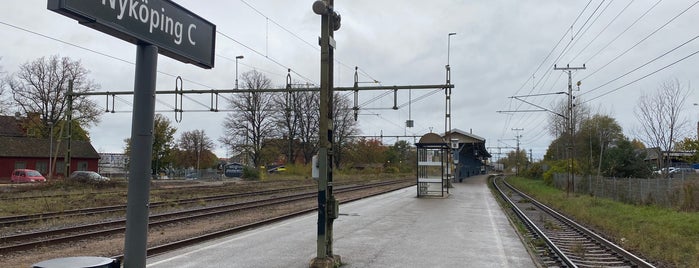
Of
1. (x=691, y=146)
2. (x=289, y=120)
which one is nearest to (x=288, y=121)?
(x=289, y=120)

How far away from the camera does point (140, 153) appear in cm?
429

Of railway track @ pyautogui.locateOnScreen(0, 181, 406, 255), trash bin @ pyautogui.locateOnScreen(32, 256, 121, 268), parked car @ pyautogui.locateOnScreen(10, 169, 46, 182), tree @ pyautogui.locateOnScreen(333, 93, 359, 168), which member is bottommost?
railway track @ pyautogui.locateOnScreen(0, 181, 406, 255)

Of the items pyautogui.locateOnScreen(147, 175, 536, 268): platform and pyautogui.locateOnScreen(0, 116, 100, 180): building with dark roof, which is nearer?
pyautogui.locateOnScreen(147, 175, 536, 268): platform

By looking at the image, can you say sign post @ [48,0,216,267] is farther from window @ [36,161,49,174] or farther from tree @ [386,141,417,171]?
tree @ [386,141,417,171]

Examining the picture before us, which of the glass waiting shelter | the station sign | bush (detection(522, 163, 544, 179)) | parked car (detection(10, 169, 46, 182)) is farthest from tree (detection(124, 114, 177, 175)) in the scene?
the station sign

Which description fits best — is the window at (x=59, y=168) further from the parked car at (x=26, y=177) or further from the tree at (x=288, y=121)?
the tree at (x=288, y=121)

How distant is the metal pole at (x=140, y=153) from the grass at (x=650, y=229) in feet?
Answer: 32.9

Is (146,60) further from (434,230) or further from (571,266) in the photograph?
(434,230)

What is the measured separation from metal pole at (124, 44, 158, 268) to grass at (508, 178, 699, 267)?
395 inches

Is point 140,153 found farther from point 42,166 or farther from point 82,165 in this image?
point 82,165

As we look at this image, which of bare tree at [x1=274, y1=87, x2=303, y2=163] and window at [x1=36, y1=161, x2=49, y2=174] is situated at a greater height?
bare tree at [x1=274, y1=87, x2=303, y2=163]

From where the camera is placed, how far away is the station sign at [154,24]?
138 inches

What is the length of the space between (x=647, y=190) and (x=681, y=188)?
8.81ft

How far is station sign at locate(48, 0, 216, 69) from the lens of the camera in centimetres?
350
